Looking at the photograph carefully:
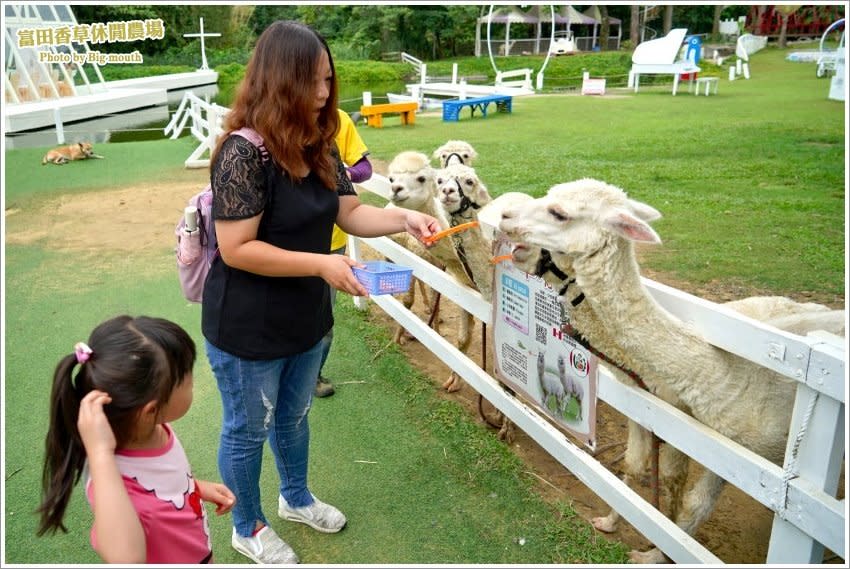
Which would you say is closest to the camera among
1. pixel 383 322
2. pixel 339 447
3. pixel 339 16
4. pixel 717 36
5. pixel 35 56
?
pixel 339 447

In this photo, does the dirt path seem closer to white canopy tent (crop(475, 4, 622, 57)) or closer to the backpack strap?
the backpack strap

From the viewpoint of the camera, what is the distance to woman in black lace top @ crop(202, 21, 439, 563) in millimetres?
1834

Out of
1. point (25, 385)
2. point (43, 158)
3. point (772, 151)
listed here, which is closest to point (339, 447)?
point (25, 385)

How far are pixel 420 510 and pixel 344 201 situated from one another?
4.64 ft

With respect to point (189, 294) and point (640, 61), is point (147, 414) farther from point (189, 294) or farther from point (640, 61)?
point (640, 61)

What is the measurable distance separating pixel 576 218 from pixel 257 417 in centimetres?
129

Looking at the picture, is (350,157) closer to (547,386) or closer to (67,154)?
(547,386)

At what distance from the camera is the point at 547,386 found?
2545mm

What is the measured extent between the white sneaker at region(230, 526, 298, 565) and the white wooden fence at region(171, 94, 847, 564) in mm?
1159

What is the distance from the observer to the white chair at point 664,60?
66.8 feet

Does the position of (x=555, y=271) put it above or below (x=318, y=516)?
above

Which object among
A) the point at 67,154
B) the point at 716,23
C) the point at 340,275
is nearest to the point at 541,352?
the point at 340,275

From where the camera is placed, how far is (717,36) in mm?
36281

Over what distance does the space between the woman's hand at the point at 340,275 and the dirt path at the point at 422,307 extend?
1583 mm
